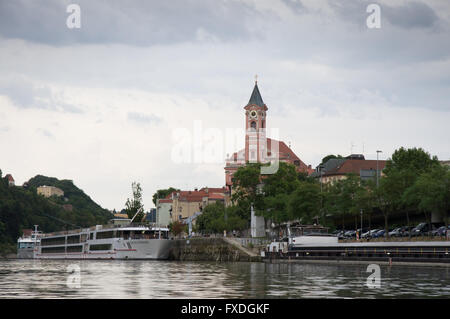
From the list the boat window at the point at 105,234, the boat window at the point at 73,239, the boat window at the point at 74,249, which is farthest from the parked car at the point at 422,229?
the boat window at the point at 73,239

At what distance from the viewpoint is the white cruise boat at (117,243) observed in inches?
4781

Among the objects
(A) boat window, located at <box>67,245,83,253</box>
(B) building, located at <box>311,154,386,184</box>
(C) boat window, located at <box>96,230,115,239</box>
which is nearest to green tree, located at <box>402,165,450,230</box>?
(C) boat window, located at <box>96,230,115,239</box>

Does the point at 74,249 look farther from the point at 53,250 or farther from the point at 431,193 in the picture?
the point at 431,193

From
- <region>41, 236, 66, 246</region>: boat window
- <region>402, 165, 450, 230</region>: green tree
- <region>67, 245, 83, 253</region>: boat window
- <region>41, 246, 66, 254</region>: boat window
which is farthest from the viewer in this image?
<region>41, 236, 66, 246</region>: boat window

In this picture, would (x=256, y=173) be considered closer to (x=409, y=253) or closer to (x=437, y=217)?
(x=437, y=217)

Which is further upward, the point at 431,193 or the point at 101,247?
the point at 431,193

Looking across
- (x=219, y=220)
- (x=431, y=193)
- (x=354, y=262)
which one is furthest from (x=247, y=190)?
(x=354, y=262)

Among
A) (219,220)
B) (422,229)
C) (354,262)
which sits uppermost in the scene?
(219,220)

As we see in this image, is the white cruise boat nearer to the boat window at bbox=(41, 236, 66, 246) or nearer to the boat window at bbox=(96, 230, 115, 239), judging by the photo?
the boat window at bbox=(96, 230, 115, 239)

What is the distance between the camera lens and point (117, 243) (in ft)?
412

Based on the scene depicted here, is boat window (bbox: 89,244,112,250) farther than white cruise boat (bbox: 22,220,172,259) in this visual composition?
Yes

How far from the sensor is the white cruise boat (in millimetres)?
121438

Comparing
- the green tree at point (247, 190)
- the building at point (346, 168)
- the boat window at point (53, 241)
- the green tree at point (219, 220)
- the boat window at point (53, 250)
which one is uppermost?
the building at point (346, 168)

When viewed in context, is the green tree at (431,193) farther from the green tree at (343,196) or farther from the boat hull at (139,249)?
the boat hull at (139,249)
